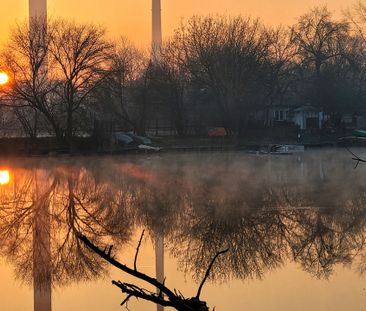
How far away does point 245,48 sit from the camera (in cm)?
4588

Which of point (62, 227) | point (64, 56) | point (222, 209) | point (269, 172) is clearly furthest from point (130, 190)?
point (64, 56)

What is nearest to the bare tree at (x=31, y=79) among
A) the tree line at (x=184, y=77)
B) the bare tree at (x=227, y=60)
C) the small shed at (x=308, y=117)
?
the tree line at (x=184, y=77)

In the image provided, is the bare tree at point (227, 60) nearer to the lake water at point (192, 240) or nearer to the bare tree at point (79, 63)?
the bare tree at point (79, 63)

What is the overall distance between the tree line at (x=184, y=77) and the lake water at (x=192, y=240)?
20.0 m

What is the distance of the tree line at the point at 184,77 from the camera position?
135 ft

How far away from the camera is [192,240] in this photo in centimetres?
1120

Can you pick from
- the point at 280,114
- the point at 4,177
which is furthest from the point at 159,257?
the point at 280,114

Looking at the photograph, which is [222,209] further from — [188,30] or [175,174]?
[188,30]

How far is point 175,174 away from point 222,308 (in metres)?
17.2

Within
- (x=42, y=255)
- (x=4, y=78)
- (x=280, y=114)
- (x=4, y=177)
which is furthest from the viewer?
(x=280, y=114)

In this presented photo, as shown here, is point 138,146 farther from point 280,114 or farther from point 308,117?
point 280,114

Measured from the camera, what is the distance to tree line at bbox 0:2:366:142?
41.2 meters

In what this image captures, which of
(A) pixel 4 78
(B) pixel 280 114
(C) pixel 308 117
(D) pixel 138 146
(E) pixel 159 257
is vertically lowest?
(E) pixel 159 257

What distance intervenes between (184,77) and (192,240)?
122 feet
